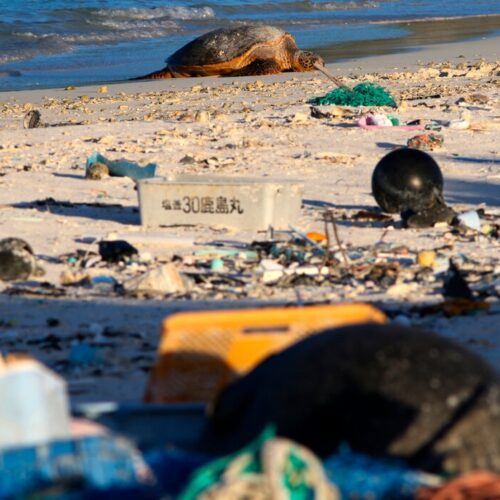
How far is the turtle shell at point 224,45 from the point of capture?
1900 cm

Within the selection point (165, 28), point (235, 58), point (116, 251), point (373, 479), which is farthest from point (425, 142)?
point (165, 28)

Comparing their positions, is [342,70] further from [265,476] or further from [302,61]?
[265,476]

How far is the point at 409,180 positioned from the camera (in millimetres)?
7750

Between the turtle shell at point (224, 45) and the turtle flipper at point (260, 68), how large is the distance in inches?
9.6

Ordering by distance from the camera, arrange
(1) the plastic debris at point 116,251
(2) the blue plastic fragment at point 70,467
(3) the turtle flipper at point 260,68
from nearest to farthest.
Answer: (2) the blue plastic fragment at point 70,467
(1) the plastic debris at point 116,251
(3) the turtle flipper at point 260,68

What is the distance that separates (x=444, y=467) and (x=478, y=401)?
0.18 metres

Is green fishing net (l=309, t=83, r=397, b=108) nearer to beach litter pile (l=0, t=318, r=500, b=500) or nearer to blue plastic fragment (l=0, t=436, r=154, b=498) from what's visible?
beach litter pile (l=0, t=318, r=500, b=500)

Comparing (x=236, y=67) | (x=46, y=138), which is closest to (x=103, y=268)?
(x=46, y=138)

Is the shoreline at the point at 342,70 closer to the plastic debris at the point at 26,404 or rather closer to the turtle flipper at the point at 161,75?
the turtle flipper at the point at 161,75

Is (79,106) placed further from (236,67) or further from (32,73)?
(32,73)

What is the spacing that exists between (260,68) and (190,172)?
989cm

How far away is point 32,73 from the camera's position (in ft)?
69.1

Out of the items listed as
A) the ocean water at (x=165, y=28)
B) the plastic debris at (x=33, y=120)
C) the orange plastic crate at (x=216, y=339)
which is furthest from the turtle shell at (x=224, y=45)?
the orange plastic crate at (x=216, y=339)

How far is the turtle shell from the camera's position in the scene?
1900 centimetres
